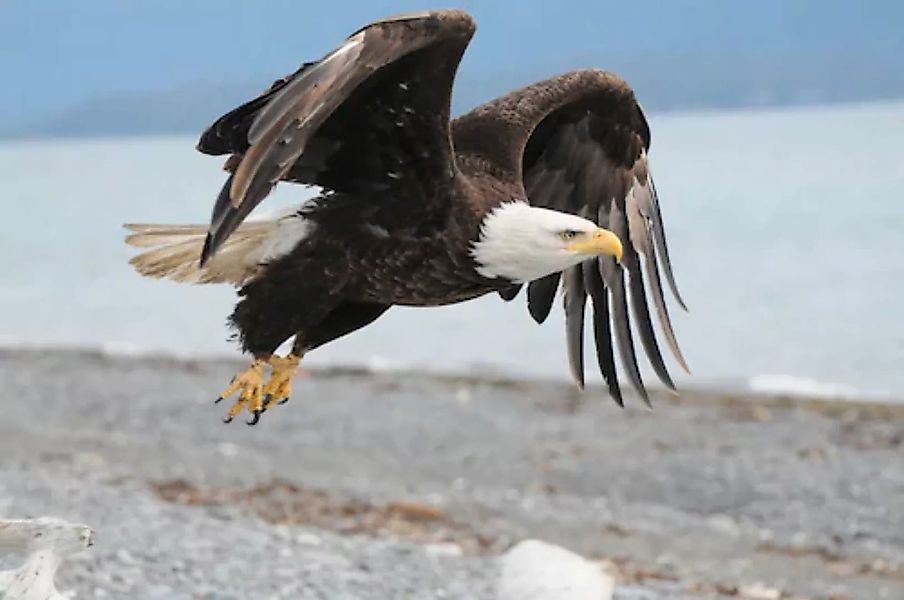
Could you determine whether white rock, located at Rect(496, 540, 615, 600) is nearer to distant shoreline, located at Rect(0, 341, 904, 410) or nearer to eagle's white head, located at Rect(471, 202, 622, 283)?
eagle's white head, located at Rect(471, 202, 622, 283)

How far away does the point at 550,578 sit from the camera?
13.3ft

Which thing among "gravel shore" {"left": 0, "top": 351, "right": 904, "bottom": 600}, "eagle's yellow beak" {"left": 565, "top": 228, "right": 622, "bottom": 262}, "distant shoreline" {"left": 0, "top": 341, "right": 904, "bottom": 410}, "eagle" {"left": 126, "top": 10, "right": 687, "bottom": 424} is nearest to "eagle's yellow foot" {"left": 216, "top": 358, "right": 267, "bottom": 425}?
"eagle" {"left": 126, "top": 10, "right": 687, "bottom": 424}

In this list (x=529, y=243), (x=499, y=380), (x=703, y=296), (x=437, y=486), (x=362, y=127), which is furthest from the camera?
(x=703, y=296)

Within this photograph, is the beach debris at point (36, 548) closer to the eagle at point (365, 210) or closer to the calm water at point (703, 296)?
the eagle at point (365, 210)

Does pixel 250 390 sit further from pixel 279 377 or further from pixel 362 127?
pixel 362 127

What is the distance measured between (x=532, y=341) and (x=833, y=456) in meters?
6.95

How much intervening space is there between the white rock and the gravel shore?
66.9 inches

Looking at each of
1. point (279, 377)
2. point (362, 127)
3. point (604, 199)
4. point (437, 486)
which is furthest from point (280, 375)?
point (437, 486)

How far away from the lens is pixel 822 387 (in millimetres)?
14406

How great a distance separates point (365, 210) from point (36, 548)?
110 centimetres

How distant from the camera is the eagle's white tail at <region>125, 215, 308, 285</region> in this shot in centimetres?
374

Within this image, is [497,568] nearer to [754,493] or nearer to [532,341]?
[754,493]

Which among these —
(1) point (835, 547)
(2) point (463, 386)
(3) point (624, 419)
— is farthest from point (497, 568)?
(2) point (463, 386)

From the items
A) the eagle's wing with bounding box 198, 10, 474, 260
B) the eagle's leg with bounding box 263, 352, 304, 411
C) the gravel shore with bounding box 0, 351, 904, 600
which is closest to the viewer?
the eagle's wing with bounding box 198, 10, 474, 260
